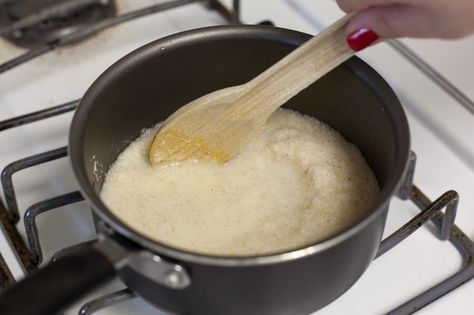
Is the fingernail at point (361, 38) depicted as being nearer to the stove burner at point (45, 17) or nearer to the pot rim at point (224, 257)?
the pot rim at point (224, 257)

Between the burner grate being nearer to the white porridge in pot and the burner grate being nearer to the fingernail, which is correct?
the white porridge in pot

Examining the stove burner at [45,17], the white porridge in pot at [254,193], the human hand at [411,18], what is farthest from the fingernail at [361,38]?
the stove burner at [45,17]

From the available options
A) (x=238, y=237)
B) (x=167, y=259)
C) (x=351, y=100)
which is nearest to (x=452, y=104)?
(x=351, y=100)

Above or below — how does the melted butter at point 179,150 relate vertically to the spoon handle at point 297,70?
below

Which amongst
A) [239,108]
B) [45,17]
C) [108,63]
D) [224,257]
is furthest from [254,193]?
[45,17]

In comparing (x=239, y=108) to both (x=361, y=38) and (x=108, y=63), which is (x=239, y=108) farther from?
(x=108, y=63)

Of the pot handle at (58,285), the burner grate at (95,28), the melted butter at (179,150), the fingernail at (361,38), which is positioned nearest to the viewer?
the pot handle at (58,285)

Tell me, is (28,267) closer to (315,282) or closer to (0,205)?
(0,205)
